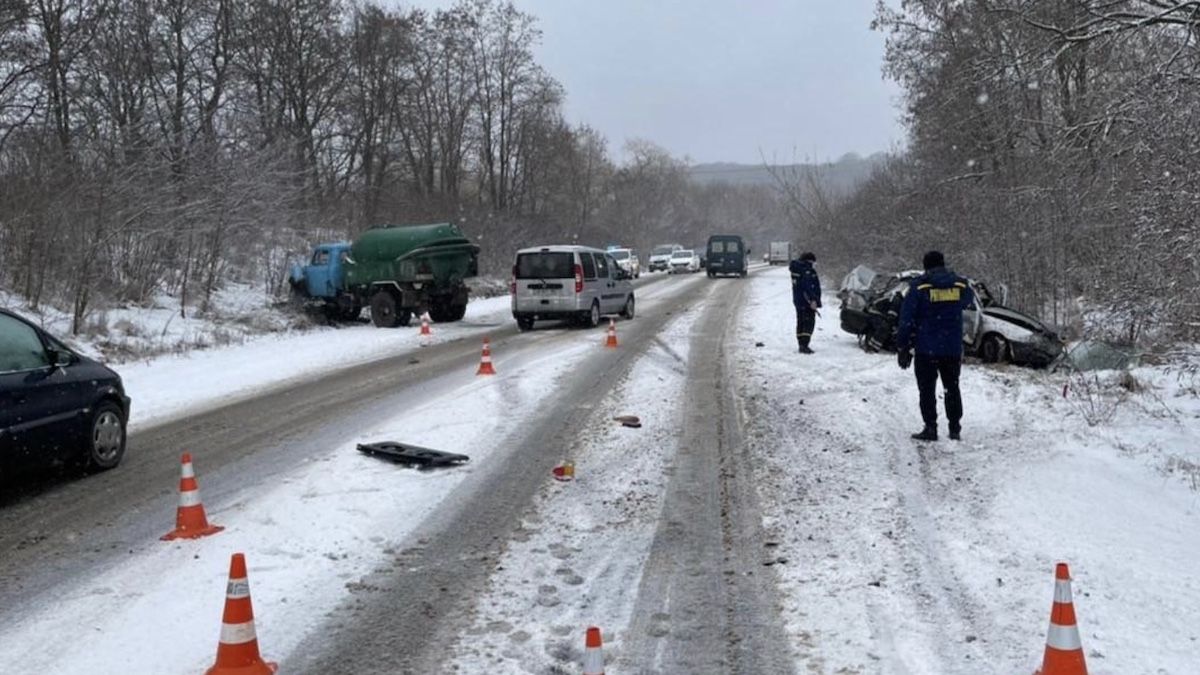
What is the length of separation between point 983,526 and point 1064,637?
2487 millimetres

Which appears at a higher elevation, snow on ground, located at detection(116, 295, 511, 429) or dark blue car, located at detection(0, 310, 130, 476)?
dark blue car, located at detection(0, 310, 130, 476)

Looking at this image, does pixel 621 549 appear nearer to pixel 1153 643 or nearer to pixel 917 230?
pixel 1153 643

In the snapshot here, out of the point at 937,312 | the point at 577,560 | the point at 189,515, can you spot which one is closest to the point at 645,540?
the point at 577,560

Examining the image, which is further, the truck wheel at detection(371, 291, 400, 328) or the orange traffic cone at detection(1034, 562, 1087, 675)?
the truck wheel at detection(371, 291, 400, 328)

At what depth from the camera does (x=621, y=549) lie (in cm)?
572

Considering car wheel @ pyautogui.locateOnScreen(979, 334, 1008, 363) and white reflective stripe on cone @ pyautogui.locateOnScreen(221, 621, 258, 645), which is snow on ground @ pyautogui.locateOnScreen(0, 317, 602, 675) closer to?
white reflective stripe on cone @ pyautogui.locateOnScreen(221, 621, 258, 645)

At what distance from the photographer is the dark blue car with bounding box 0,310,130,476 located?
668 centimetres

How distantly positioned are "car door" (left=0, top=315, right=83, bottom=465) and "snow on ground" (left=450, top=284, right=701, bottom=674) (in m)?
3.78

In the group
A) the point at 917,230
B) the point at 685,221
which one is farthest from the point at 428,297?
the point at 685,221

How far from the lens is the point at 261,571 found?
529 centimetres

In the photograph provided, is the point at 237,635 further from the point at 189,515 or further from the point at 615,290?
the point at 615,290

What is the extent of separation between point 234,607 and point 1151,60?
10.3 meters

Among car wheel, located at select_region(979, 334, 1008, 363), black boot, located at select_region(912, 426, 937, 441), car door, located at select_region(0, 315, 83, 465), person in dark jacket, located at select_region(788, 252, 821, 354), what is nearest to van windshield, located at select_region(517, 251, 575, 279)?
person in dark jacket, located at select_region(788, 252, 821, 354)

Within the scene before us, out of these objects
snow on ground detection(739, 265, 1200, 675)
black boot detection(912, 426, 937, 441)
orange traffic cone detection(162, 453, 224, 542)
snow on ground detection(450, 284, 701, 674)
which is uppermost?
orange traffic cone detection(162, 453, 224, 542)
